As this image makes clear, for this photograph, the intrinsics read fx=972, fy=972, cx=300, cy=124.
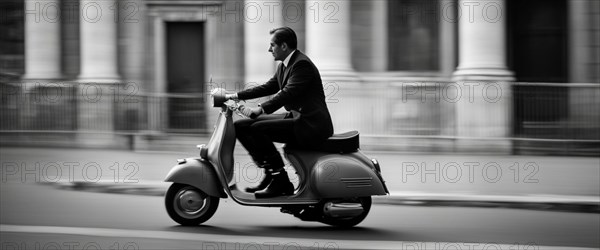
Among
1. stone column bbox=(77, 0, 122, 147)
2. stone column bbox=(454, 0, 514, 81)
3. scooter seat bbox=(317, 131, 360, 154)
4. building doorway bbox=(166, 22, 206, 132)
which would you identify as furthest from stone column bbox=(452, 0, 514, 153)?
scooter seat bbox=(317, 131, 360, 154)

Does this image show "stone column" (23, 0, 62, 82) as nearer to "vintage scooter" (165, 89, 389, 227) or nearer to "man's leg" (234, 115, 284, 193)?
"vintage scooter" (165, 89, 389, 227)

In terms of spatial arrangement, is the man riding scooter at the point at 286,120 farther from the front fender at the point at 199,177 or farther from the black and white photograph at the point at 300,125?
the front fender at the point at 199,177

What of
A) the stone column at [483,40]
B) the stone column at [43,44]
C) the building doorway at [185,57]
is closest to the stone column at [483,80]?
the stone column at [483,40]

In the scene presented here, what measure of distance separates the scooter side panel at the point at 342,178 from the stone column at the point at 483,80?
28.8 ft

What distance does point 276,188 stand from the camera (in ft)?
26.1

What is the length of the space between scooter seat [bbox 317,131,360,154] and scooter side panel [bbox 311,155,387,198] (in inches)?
2.9

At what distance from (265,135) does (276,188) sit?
1.49 ft

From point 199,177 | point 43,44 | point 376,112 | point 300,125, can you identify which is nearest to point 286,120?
point 300,125

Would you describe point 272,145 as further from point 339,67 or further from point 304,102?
point 339,67

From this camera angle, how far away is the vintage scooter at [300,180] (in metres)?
7.84

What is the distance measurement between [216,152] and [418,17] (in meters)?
12.2

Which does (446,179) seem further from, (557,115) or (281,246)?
(281,246)

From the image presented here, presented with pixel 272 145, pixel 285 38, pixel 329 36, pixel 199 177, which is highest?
pixel 329 36

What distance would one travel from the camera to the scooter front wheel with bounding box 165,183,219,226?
7965 millimetres
